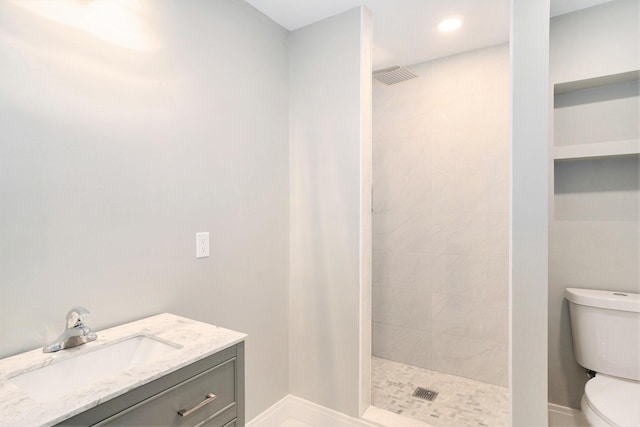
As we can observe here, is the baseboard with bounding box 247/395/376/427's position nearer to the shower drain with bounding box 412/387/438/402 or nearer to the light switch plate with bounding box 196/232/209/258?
the shower drain with bounding box 412/387/438/402

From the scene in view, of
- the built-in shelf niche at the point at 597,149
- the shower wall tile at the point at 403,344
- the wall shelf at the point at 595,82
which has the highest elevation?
the wall shelf at the point at 595,82

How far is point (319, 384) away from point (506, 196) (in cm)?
181

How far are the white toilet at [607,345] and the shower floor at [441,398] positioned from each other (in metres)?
0.61

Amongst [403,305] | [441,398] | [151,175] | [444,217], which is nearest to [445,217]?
[444,217]

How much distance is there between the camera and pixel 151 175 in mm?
1495

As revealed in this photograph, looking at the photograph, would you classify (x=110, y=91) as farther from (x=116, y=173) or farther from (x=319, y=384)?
(x=319, y=384)

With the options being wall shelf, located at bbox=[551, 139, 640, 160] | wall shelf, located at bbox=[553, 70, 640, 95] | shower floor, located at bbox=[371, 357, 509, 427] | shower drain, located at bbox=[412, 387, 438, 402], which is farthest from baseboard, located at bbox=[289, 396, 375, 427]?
wall shelf, located at bbox=[553, 70, 640, 95]

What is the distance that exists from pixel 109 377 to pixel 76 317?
1.07ft

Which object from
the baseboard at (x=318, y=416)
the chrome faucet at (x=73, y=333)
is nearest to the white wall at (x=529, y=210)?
the baseboard at (x=318, y=416)

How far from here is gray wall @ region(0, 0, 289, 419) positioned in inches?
44.7

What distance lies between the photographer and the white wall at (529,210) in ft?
5.15

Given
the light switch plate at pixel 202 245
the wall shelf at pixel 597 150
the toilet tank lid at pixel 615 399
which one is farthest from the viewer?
the wall shelf at pixel 597 150

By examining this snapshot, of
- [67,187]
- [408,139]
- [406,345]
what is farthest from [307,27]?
[406,345]

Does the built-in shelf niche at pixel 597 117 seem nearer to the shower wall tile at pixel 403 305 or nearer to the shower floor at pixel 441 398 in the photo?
the shower wall tile at pixel 403 305
